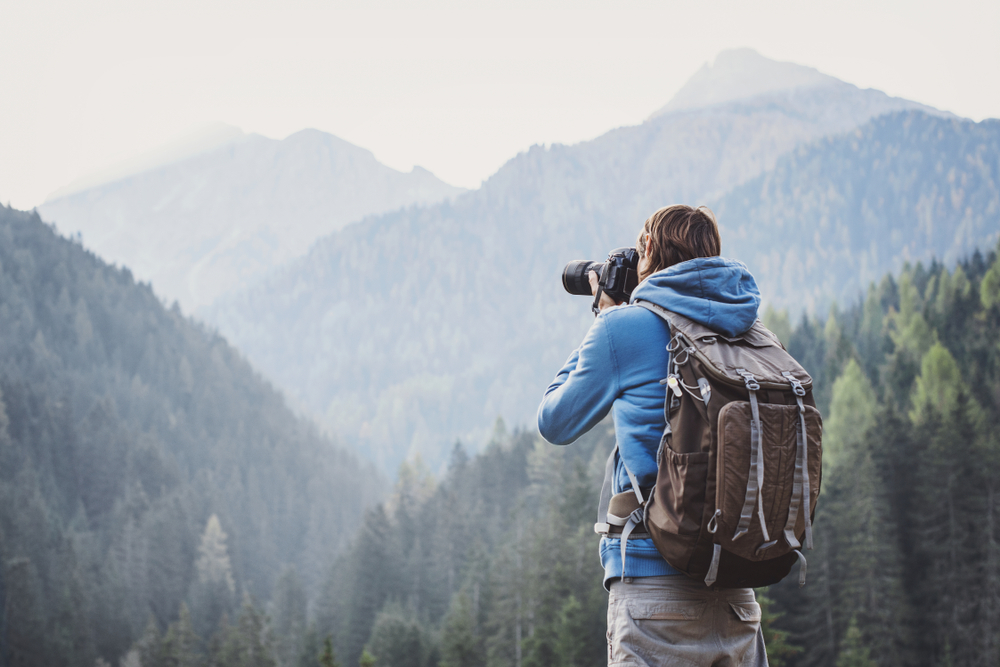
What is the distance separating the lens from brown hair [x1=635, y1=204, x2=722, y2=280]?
2805mm

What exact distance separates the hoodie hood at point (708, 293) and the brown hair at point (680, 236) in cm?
7

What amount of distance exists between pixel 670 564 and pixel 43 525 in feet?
345

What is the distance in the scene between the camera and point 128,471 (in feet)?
379

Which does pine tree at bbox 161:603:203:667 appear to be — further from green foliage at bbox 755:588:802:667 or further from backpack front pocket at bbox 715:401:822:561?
backpack front pocket at bbox 715:401:822:561

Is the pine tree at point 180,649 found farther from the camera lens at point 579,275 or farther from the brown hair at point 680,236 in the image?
the brown hair at point 680,236

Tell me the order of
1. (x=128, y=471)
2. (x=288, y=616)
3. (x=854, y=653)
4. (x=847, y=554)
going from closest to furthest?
(x=854, y=653) → (x=847, y=554) → (x=288, y=616) → (x=128, y=471)

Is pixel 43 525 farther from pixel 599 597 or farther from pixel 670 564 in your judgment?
pixel 670 564

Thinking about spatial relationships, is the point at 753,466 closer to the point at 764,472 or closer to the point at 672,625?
the point at 764,472

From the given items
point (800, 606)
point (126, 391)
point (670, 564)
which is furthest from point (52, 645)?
point (670, 564)

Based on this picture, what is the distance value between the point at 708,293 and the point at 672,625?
40.9 inches

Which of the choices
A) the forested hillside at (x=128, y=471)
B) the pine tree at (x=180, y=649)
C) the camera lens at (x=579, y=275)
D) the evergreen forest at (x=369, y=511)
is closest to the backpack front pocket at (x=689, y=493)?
the camera lens at (x=579, y=275)

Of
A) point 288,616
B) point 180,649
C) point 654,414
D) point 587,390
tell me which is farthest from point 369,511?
point 654,414

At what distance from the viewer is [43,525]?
92750mm

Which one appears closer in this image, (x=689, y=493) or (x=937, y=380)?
(x=689, y=493)
